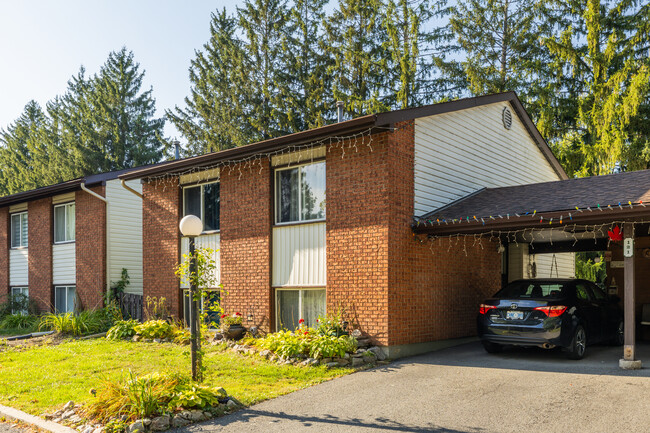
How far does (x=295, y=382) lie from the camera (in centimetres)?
878

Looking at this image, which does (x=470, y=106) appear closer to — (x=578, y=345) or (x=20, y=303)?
(x=578, y=345)

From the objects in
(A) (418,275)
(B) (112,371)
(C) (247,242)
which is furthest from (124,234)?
(A) (418,275)

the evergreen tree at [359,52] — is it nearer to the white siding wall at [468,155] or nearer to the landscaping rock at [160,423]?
the white siding wall at [468,155]

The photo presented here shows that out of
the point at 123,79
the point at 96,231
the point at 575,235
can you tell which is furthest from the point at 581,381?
the point at 123,79

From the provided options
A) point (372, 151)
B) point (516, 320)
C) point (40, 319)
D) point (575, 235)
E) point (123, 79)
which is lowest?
point (40, 319)

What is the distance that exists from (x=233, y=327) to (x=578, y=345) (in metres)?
6.81

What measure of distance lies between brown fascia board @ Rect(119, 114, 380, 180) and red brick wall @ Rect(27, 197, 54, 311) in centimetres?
562

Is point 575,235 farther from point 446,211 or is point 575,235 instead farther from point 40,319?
point 40,319

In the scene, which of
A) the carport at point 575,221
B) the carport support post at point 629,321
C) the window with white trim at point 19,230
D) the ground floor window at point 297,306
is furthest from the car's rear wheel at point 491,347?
the window with white trim at point 19,230

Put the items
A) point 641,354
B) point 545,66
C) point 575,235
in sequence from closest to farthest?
1. point 641,354
2. point 575,235
3. point 545,66

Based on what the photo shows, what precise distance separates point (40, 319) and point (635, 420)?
16.8 metres

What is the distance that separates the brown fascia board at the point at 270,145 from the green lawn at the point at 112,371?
4.21 m

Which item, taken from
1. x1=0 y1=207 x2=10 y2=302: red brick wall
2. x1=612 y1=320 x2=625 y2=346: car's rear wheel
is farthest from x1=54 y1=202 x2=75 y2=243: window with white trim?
x1=612 y1=320 x2=625 y2=346: car's rear wheel

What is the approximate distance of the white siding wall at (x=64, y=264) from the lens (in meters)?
18.4
